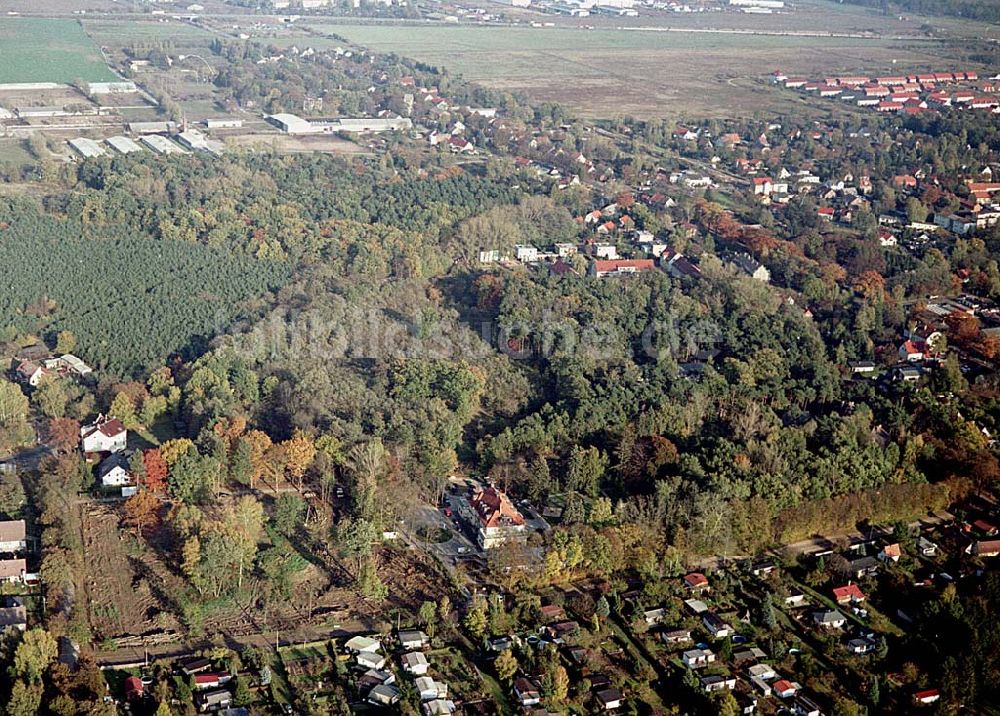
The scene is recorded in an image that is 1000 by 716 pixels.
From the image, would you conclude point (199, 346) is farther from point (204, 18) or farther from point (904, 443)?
point (204, 18)

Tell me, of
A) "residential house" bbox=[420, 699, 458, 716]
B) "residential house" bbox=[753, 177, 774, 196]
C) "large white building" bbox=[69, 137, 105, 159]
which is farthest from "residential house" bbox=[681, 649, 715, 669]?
"large white building" bbox=[69, 137, 105, 159]

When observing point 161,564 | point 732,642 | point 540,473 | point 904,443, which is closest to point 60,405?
point 161,564

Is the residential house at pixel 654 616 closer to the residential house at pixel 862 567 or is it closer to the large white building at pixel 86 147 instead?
the residential house at pixel 862 567

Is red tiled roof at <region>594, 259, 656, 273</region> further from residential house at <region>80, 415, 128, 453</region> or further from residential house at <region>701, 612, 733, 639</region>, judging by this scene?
residential house at <region>701, 612, 733, 639</region>

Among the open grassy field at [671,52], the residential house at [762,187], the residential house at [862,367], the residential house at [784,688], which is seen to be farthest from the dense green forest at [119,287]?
the open grassy field at [671,52]

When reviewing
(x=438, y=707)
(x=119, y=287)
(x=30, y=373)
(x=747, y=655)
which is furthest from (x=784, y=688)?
(x=119, y=287)

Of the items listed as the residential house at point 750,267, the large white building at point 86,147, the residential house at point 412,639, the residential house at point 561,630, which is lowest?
the residential house at point 561,630

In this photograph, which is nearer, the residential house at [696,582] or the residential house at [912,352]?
the residential house at [696,582]

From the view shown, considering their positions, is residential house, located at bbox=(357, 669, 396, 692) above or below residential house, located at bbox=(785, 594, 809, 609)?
above
